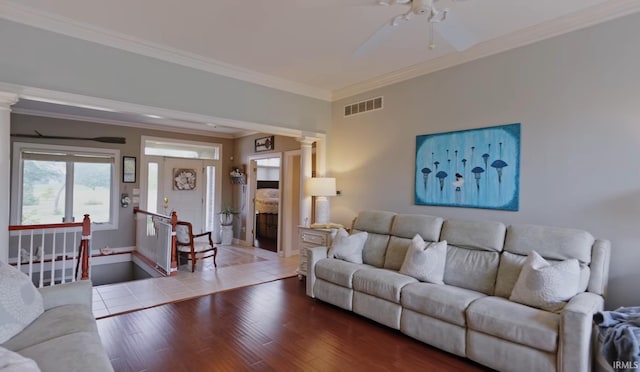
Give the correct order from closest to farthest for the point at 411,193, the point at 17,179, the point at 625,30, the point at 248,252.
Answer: the point at 625,30 < the point at 411,193 < the point at 17,179 < the point at 248,252

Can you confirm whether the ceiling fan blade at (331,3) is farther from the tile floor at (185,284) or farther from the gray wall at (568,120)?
the tile floor at (185,284)

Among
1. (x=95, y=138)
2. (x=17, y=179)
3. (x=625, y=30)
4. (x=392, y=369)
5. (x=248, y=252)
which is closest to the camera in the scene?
(x=392, y=369)

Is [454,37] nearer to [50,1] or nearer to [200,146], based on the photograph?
[50,1]

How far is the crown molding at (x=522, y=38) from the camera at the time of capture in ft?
9.05

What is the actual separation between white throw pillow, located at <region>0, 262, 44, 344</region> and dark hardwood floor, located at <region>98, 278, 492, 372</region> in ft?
2.39

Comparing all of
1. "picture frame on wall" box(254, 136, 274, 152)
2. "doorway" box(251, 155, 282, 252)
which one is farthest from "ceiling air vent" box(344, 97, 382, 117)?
"doorway" box(251, 155, 282, 252)

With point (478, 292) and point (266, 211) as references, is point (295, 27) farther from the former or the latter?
point (266, 211)

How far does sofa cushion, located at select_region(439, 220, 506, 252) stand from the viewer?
3.10 m

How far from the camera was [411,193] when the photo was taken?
4.27 m

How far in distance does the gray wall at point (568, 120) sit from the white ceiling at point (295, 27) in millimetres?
189

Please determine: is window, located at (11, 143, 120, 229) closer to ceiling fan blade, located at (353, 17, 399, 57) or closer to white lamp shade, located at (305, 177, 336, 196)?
white lamp shade, located at (305, 177, 336, 196)

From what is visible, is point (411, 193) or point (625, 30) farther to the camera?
point (411, 193)

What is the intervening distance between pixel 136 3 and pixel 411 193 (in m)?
3.56

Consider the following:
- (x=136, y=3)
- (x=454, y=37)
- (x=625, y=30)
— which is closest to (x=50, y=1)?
(x=136, y=3)
